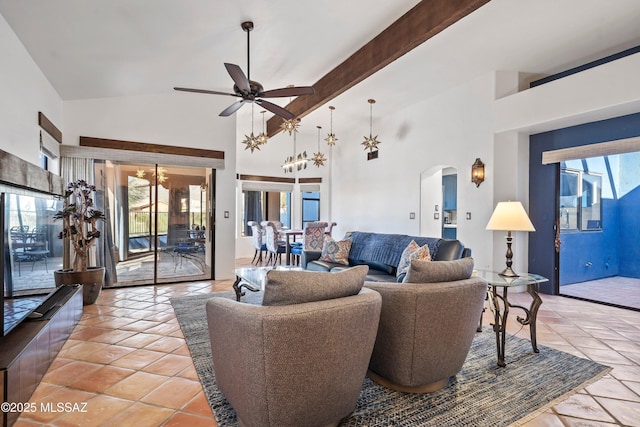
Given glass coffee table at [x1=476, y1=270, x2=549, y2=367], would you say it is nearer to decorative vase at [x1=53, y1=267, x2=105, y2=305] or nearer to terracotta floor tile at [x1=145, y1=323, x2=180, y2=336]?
terracotta floor tile at [x1=145, y1=323, x2=180, y2=336]

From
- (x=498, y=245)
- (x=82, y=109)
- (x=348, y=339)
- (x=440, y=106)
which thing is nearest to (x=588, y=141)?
(x=498, y=245)

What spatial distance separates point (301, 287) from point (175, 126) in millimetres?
4801

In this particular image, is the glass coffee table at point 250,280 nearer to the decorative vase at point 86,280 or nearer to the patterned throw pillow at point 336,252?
the patterned throw pillow at point 336,252

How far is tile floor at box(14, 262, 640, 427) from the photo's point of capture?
6.03ft

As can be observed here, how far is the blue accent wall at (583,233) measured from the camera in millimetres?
4262

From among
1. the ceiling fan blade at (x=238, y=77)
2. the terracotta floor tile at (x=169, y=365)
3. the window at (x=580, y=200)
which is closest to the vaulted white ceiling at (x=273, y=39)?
the ceiling fan blade at (x=238, y=77)

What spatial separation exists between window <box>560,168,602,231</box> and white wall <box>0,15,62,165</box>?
6.67 meters

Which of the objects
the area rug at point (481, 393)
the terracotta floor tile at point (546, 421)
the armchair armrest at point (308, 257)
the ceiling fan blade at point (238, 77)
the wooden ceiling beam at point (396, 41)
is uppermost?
the wooden ceiling beam at point (396, 41)

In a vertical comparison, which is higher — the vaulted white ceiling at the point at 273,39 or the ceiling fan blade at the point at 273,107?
Answer: the vaulted white ceiling at the point at 273,39

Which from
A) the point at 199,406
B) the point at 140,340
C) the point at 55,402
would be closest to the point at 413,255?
the point at 199,406

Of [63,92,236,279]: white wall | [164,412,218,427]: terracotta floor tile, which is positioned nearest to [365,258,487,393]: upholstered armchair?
[164,412,218,427]: terracotta floor tile

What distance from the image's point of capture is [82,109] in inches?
185

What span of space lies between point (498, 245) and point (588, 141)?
1789 mm

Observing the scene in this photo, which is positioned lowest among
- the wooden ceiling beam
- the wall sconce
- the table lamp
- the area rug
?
the area rug
